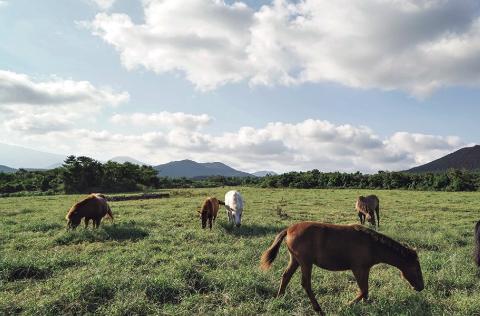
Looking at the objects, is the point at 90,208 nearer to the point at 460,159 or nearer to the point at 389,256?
the point at 389,256

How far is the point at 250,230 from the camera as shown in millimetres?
15594

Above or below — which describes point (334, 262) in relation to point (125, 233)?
above

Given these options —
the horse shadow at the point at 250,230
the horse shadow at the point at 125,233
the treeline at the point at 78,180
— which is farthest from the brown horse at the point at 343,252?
the treeline at the point at 78,180

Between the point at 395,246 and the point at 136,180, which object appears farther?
the point at 136,180

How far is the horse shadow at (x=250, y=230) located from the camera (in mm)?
14853

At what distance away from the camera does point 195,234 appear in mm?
14062

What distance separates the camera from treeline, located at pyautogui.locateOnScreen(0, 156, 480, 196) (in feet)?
171

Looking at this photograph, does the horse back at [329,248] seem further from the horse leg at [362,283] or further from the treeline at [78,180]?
the treeline at [78,180]

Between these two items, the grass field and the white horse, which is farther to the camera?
the white horse

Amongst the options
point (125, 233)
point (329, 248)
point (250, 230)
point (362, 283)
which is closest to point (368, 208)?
point (250, 230)

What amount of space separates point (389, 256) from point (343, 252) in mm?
952

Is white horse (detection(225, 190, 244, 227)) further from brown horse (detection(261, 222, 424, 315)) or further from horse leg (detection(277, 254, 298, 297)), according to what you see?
brown horse (detection(261, 222, 424, 315))

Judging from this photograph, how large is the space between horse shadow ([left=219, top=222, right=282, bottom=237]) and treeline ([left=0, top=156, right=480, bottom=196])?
137ft

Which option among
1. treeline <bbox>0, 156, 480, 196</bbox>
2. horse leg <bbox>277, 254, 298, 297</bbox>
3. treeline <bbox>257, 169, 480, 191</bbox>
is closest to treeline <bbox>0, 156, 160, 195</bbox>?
treeline <bbox>0, 156, 480, 196</bbox>
